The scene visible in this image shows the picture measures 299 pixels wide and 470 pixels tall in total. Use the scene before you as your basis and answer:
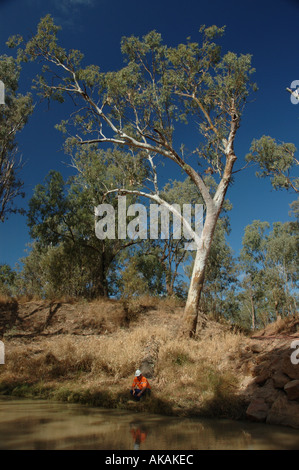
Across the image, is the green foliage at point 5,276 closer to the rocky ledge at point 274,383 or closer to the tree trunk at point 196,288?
the tree trunk at point 196,288

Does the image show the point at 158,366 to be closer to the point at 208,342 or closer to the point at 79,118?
the point at 208,342

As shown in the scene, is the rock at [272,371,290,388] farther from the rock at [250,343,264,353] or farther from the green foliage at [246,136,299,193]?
the green foliage at [246,136,299,193]

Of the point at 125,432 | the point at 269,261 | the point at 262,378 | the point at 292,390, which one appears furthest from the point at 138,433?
the point at 269,261

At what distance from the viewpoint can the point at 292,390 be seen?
666 centimetres

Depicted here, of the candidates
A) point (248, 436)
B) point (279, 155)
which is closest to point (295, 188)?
point (279, 155)

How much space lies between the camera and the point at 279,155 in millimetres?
21047

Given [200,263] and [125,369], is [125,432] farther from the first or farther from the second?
[200,263]

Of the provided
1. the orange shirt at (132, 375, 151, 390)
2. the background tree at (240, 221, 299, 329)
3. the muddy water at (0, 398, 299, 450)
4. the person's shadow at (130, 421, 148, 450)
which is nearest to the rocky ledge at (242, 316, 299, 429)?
the muddy water at (0, 398, 299, 450)

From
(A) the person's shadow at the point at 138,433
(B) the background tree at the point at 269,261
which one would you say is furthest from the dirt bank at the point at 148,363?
(B) the background tree at the point at 269,261

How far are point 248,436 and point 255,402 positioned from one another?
181 cm

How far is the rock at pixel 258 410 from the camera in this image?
265 inches

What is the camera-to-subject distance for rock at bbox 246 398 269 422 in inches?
265
